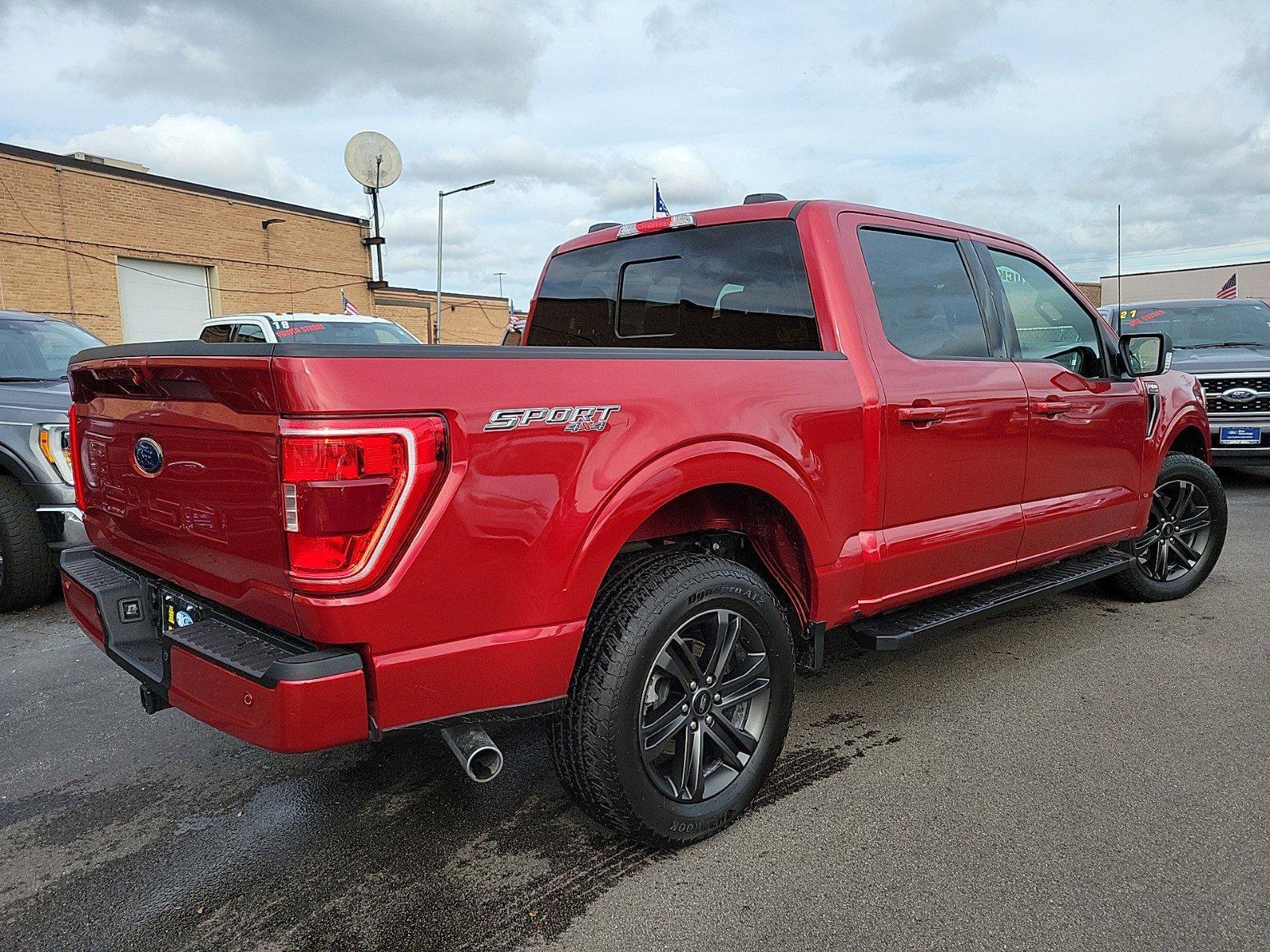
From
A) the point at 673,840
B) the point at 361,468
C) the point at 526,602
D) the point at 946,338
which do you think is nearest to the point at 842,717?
the point at 673,840

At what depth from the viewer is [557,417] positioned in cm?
211

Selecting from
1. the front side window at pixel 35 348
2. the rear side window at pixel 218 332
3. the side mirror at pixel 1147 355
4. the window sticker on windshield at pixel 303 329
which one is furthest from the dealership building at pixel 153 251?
the side mirror at pixel 1147 355

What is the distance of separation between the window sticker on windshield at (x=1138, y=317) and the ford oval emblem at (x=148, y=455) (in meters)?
9.82

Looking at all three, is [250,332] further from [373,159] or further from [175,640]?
[373,159]

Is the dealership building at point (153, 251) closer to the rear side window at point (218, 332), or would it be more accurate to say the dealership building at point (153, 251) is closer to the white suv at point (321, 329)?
the rear side window at point (218, 332)

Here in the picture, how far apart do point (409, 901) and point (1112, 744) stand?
7.89ft

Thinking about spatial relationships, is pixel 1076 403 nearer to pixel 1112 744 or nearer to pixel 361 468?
pixel 1112 744

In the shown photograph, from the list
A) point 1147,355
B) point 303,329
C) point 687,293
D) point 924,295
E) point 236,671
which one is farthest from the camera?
point 303,329

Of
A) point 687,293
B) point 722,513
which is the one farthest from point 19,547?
point 722,513

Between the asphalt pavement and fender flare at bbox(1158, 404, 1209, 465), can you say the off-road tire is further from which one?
fender flare at bbox(1158, 404, 1209, 465)

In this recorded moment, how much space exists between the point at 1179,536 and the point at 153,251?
20.0 meters

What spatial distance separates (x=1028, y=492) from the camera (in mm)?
3621

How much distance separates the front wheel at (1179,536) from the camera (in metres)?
4.73

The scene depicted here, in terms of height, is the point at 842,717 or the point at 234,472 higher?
the point at 234,472
